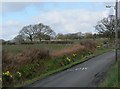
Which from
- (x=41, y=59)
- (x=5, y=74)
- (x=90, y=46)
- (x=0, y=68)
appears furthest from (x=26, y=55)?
(x=90, y=46)

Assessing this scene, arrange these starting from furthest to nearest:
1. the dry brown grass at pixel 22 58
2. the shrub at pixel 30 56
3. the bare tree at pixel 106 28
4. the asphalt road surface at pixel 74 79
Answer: the bare tree at pixel 106 28, the shrub at pixel 30 56, the dry brown grass at pixel 22 58, the asphalt road surface at pixel 74 79

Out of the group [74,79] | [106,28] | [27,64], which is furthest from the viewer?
[106,28]

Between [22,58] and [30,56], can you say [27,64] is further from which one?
[30,56]

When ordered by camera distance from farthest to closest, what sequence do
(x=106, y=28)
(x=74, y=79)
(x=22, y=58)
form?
(x=106, y=28), (x=22, y=58), (x=74, y=79)

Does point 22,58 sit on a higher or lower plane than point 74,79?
higher

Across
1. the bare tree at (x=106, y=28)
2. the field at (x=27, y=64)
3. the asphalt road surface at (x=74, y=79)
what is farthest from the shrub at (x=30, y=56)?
the bare tree at (x=106, y=28)

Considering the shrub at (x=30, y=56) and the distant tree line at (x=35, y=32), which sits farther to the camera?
the distant tree line at (x=35, y=32)

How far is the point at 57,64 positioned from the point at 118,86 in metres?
18.9

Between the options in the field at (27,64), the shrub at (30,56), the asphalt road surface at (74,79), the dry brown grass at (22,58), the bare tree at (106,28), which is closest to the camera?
the asphalt road surface at (74,79)

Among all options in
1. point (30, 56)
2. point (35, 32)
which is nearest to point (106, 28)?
point (35, 32)

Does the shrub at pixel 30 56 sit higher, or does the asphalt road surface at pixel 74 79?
the shrub at pixel 30 56

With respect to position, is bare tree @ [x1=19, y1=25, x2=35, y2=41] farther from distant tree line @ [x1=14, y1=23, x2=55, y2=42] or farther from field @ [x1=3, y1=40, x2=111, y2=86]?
field @ [x1=3, y1=40, x2=111, y2=86]

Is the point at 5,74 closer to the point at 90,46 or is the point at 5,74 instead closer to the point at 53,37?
the point at 90,46

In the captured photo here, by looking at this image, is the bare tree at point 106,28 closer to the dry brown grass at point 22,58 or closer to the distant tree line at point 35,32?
the distant tree line at point 35,32
